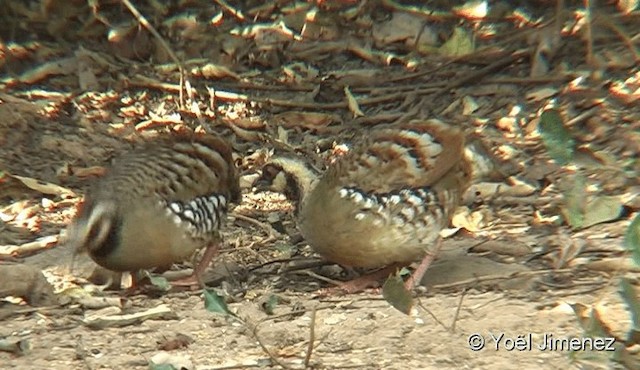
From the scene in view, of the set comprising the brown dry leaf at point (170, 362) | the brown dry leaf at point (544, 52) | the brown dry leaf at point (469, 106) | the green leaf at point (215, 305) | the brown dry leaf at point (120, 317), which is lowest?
the brown dry leaf at point (170, 362)

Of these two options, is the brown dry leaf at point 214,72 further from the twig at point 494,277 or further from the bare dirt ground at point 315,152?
the twig at point 494,277

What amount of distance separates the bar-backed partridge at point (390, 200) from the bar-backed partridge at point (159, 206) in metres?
0.64

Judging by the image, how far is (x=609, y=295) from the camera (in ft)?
17.4

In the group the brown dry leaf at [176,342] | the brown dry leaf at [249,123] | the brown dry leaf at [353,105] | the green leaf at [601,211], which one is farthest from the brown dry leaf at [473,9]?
the brown dry leaf at [176,342]

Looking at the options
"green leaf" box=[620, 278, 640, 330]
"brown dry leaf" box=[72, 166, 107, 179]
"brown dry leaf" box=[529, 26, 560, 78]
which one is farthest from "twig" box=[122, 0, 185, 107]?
"green leaf" box=[620, 278, 640, 330]

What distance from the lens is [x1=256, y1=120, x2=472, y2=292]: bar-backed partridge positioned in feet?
20.1

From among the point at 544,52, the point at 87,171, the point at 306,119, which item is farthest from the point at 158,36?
the point at 544,52

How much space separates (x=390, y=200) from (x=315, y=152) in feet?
8.67

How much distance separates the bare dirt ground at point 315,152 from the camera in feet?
16.8

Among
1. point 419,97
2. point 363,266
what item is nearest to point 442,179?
point 363,266

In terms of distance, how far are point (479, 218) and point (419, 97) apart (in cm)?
208

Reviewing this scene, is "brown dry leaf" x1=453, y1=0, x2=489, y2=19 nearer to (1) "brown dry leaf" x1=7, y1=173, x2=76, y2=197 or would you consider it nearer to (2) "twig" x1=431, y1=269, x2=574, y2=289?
(1) "brown dry leaf" x1=7, y1=173, x2=76, y2=197

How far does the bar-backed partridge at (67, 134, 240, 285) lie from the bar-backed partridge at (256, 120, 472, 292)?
2.10 feet

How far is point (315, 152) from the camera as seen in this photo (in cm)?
873
